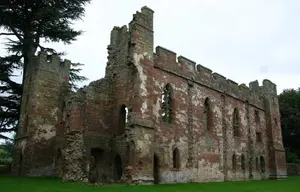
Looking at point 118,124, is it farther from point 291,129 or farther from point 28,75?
point 291,129

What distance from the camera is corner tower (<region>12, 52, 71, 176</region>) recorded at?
23000 millimetres

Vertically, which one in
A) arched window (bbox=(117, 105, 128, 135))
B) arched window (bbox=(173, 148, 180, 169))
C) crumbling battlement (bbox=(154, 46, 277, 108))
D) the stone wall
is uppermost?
crumbling battlement (bbox=(154, 46, 277, 108))

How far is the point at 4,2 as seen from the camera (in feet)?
85.5

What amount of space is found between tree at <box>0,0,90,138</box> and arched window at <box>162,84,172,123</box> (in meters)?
10.9

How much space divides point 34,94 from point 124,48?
9032mm

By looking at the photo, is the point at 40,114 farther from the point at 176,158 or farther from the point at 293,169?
the point at 293,169

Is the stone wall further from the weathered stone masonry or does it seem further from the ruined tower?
the ruined tower

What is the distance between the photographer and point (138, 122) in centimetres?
1656

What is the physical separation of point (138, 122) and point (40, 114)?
1036 cm

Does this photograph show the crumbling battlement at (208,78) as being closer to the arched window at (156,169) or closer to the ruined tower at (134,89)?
the ruined tower at (134,89)

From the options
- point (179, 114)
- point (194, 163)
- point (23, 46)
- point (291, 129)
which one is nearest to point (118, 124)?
point (179, 114)

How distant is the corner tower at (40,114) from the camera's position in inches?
906

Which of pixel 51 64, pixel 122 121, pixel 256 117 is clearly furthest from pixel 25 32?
pixel 256 117

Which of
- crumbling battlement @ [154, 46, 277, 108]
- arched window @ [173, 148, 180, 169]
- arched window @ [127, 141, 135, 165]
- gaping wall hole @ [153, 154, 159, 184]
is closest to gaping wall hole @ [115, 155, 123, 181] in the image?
gaping wall hole @ [153, 154, 159, 184]
